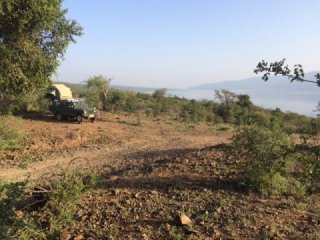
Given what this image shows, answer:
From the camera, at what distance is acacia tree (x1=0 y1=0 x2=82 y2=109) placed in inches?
616

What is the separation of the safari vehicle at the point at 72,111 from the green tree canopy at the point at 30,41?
155 inches

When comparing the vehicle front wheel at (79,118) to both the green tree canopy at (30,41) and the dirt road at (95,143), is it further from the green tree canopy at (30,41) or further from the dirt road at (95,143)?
the green tree canopy at (30,41)

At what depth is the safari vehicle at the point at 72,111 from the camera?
2180 centimetres

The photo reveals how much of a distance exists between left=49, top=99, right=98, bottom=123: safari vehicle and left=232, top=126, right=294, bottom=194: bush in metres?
12.8

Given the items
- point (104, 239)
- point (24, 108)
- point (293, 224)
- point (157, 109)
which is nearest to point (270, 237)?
point (293, 224)

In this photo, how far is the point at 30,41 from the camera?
16.9 m

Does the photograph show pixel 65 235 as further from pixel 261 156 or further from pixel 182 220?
pixel 261 156

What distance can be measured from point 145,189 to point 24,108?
15621 mm

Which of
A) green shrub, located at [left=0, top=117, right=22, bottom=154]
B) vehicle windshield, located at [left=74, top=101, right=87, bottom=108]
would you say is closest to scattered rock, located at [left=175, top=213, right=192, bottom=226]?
green shrub, located at [left=0, top=117, right=22, bottom=154]

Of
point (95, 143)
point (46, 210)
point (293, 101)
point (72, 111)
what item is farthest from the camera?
point (293, 101)

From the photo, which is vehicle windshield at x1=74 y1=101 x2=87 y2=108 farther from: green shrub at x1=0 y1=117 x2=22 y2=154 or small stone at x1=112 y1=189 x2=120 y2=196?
small stone at x1=112 y1=189 x2=120 y2=196

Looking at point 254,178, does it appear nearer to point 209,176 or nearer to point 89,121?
point 209,176

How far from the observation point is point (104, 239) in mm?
6668

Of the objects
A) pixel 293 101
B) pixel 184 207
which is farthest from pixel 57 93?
pixel 293 101
